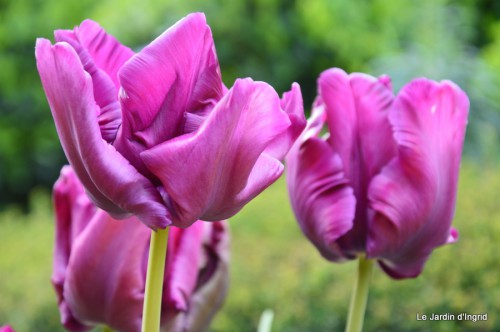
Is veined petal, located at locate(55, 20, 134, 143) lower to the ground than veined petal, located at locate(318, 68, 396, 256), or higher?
higher

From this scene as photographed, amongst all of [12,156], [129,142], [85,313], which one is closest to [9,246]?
[85,313]

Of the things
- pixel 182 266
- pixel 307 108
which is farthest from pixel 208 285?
pixel 307 108

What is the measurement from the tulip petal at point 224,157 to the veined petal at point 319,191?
14 cm

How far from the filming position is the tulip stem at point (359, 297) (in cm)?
54

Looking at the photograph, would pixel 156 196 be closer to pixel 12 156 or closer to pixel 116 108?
pixel 116 108

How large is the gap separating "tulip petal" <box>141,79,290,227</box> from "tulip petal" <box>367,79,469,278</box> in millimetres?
147

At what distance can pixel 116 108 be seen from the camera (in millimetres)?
456

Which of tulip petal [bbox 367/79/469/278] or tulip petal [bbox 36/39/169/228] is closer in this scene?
tulip petal [bbox 36/39/169/228]

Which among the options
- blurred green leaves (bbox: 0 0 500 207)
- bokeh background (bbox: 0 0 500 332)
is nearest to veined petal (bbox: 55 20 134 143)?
bokeh background (bbox: 0 0 500 332)

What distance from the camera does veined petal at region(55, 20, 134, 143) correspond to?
45 cm

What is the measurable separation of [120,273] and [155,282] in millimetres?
130

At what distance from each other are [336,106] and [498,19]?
4.45 metres

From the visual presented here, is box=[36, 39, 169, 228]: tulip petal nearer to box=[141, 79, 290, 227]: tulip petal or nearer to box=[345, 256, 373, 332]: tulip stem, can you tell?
box=[141, 79, 290, 227]: tulip petal

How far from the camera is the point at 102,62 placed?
19.0 inches
